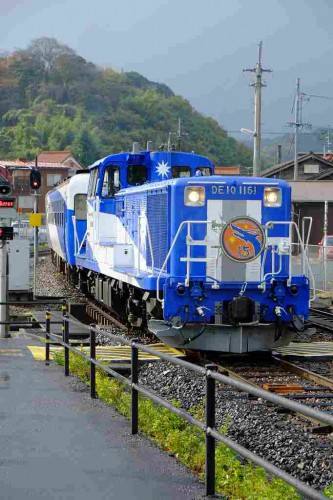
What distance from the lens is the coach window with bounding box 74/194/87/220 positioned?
1027 inches

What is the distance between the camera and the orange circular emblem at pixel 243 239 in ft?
47.1

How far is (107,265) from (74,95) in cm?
17048

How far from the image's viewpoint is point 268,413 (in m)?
10.1

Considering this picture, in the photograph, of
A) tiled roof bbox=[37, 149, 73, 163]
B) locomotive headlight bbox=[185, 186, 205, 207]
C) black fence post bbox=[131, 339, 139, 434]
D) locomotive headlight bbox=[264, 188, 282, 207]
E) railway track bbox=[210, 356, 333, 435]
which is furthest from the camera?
tiled roof bbox=[37, 149, 73, 163]

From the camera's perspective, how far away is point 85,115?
16638 cm

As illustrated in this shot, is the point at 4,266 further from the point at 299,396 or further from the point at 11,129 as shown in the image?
the point at 11,129

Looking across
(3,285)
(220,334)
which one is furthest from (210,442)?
(3,285)

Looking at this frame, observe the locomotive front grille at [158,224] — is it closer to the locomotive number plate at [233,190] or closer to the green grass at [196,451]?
the locomotive number plate at [233,190]

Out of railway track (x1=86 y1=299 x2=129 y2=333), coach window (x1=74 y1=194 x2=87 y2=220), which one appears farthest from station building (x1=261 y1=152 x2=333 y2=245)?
railway track (x1=86 y1=299 x2=129 y2=333)

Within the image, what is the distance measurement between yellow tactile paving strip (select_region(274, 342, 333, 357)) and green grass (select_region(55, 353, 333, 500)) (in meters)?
5.08

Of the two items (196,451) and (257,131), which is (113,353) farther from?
(257,131)

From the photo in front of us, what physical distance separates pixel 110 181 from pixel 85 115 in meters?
149

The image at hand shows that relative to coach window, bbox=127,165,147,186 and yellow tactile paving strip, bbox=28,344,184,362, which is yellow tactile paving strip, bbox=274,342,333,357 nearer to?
yellow tactile paving strip, bbox=28,344,184,362

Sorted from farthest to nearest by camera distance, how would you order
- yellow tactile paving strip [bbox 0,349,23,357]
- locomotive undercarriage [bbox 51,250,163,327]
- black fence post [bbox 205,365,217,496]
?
locomotive undercarriage [bbox 51,250,163,327]
yellow tactile paving strip [bbox 0,349,23,357]
black fence post [bbox 205,365,217,496]
